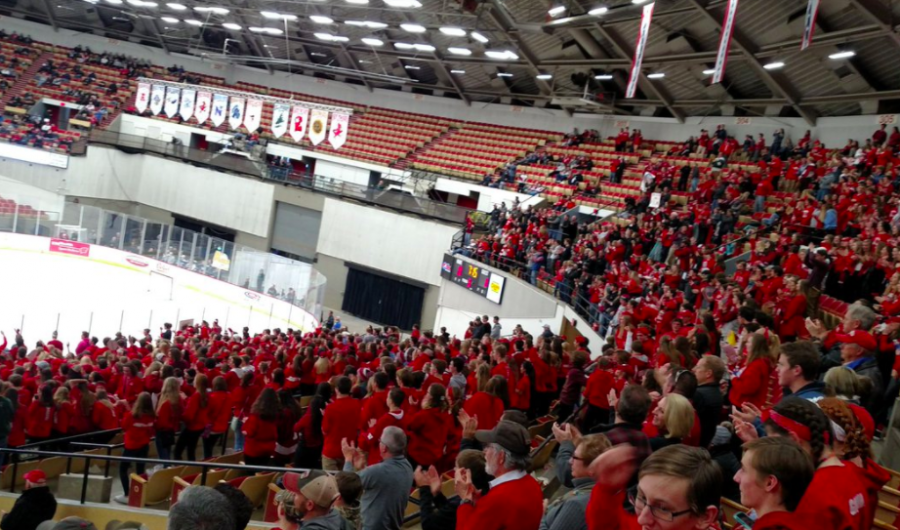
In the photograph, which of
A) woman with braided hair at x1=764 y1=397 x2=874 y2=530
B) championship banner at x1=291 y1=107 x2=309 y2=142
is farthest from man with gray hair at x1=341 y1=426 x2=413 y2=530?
championship banner at x1=291 y1=107 x2=309 y2=142

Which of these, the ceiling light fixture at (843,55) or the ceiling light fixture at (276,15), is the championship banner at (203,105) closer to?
the ceiling light fixture at (276,15)

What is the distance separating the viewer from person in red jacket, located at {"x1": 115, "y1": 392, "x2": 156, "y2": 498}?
773 centimetres

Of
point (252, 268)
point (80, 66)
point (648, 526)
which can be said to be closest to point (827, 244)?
point (648, 526)

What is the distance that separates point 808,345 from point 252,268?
22010 millimetres

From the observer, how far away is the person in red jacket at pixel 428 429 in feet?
19.5

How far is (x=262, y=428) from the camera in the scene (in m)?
7.18

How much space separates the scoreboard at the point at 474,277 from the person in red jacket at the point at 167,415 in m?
15.6

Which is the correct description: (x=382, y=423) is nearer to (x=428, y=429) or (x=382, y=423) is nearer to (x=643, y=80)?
(x=428, y=429)

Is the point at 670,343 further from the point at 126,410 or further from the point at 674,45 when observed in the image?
the point at 674,45

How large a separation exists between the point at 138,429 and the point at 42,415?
1.30 m

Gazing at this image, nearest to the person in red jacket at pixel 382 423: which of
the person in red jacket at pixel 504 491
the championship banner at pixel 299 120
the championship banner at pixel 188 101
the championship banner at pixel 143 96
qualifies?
the person in red jacket at pixel 504 491

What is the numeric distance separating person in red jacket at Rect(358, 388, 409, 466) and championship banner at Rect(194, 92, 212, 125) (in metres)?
26.4

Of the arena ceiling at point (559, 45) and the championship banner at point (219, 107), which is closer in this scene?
the arena ceiling at point (559, 45)

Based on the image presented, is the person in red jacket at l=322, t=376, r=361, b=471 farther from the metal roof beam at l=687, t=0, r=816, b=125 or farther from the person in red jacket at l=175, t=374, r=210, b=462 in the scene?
the metal roof beam at l=687, t=0, r=816, b=125
